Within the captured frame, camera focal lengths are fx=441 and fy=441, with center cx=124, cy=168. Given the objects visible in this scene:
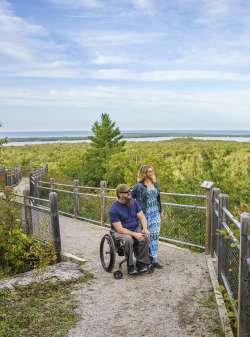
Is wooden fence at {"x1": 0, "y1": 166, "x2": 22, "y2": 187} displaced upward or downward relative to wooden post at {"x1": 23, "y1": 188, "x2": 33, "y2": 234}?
downward

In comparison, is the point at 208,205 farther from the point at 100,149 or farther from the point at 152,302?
the point at 100,149

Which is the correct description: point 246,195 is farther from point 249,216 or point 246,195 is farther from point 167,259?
point 249,216

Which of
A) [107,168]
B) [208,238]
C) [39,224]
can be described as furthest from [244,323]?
[107,168]

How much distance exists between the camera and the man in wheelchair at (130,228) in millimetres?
7484

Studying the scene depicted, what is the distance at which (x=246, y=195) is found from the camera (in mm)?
11672

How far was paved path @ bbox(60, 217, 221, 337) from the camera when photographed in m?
5.47

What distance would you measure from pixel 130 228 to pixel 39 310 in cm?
222

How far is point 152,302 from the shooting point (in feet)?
20.9

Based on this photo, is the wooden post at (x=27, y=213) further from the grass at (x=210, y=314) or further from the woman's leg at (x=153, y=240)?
the grass at (x=210, y=314)

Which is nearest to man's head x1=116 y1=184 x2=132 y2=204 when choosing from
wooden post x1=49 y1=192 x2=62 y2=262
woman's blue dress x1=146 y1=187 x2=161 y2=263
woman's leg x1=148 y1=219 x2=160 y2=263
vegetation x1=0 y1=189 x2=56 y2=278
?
woman's blue dress x1=146 y1=187 x2=161 y2=263

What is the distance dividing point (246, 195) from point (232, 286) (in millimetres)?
6306

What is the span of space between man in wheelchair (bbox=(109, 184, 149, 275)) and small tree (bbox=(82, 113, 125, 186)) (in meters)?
18.3

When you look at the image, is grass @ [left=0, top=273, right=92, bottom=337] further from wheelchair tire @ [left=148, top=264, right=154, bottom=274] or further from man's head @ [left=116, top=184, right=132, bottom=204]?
man's head @ [left=116, top=184, right=132, bottom=204]

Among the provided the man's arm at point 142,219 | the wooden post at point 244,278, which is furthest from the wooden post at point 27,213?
the wooden post at point 244,278
